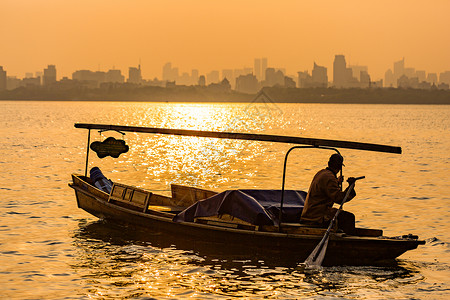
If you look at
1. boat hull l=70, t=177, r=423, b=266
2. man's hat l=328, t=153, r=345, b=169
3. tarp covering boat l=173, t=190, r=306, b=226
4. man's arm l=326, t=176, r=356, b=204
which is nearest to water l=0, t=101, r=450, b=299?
boat hull l=70, t=177, r=423, b=266

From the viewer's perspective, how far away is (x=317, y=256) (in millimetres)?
16500

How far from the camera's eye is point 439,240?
20891mm

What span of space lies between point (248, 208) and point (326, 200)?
2029 mm

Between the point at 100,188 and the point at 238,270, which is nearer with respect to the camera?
the point at 238,270

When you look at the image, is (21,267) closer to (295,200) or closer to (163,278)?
(163,278)

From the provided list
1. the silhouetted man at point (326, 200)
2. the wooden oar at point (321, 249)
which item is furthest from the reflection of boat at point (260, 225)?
the silhouetted man at point (326, 200)

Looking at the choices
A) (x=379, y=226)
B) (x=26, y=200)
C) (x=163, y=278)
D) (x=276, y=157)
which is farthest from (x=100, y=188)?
(x=276, y=157)

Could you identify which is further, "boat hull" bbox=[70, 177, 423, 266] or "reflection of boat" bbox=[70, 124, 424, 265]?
"reflection of boat" bbox=[70, 124, 424, 265]

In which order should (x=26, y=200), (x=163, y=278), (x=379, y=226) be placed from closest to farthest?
(x=163, y=278)
(x=379, y=226)
(x=26, y=200)

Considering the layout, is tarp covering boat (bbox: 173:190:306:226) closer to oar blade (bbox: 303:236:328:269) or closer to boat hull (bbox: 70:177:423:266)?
boat hull (bbox: 70:177:423:266)

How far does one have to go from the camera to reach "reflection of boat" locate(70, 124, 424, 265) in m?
16.5

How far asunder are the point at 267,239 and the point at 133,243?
15.1 ft

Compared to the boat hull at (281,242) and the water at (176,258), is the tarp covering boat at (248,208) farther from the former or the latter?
the water at (176,258)

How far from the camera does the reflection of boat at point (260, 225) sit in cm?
1650
